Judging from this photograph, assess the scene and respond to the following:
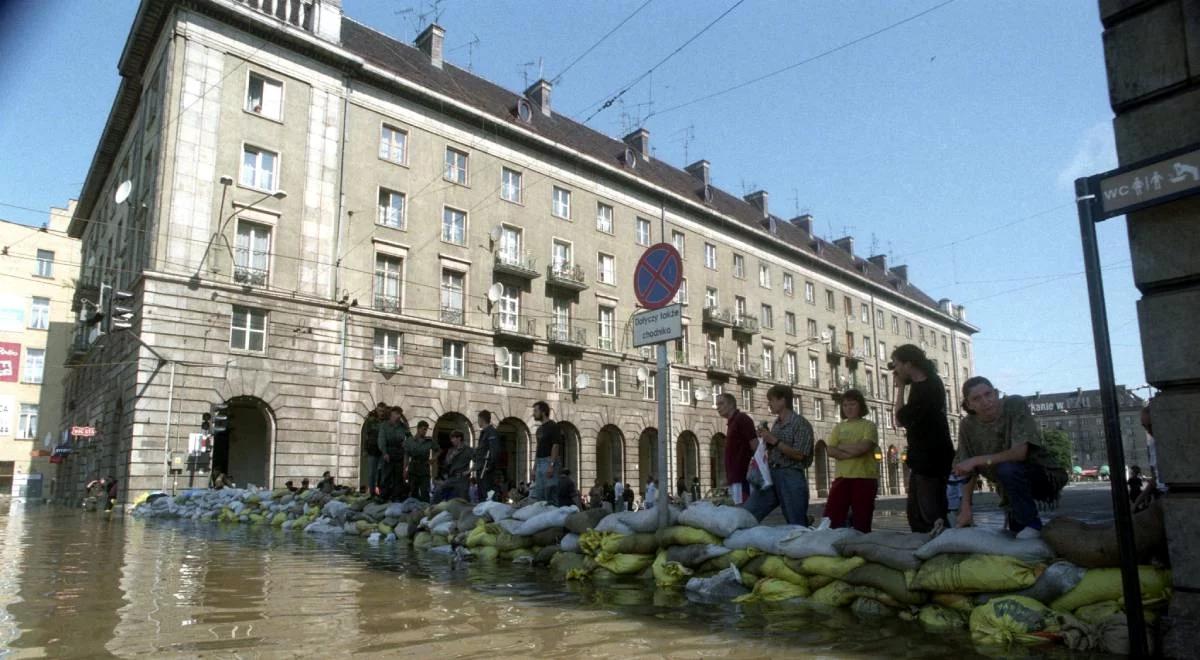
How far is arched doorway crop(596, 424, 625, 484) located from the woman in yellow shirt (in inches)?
1112

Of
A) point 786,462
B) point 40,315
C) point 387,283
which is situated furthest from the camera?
point 40,315

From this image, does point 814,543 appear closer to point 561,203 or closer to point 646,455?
point 561,203

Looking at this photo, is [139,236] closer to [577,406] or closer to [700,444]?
[577,406]

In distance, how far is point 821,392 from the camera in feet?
168

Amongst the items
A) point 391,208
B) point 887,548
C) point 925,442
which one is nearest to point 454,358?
point 391,208

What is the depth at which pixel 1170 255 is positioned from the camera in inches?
160

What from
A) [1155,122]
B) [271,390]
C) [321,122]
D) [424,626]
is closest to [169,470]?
[271,390]

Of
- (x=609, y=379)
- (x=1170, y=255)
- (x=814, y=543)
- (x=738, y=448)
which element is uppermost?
(x=609, y=379)

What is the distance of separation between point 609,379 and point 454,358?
340 inches

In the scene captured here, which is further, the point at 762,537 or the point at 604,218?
the point at 604,218

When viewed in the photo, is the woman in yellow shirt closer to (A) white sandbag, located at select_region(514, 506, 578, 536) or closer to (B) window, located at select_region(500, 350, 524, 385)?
(A) white sandbag, located at select_region(514, 506, 578, 536)

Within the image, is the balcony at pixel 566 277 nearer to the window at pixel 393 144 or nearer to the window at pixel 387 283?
the window at pixel 387 283

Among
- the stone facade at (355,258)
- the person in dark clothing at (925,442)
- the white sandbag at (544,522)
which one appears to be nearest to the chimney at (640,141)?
the stone facade at (355,258)

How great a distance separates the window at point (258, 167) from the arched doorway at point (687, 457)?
22.4 metres
